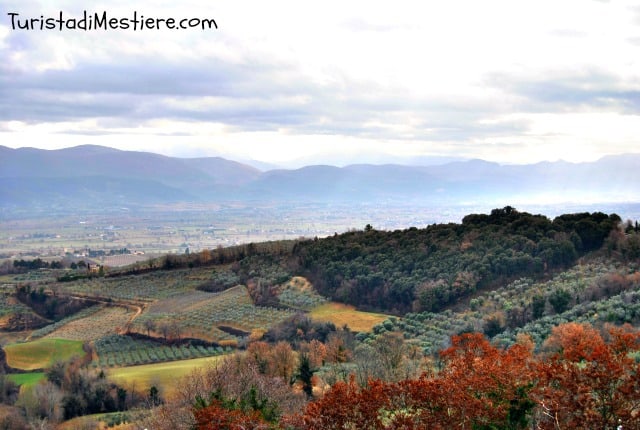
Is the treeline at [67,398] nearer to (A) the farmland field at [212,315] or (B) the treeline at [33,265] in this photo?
(A) the farmland field at [212,315]

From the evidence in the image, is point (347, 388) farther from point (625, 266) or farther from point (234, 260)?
point (234, 260)

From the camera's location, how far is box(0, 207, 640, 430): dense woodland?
15156 mm

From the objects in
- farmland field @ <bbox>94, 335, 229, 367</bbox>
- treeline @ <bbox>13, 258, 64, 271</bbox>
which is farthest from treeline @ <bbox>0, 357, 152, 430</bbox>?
treeline @ <bbox>13, 258, 64, 271</bbox>

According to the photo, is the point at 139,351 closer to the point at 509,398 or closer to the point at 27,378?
the point at 27,378

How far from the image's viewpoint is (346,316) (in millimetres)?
52188

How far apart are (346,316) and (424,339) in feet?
40.0

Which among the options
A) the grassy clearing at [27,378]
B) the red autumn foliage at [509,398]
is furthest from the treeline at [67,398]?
the red autumn foliage at [509,398]

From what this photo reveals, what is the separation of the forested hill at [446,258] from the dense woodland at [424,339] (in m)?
0.13

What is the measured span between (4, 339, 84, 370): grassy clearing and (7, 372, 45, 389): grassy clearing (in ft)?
3.80

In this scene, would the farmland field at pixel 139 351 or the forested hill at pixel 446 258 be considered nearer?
the farmland field at pixel 139 351

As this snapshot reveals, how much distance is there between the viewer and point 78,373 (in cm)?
3847

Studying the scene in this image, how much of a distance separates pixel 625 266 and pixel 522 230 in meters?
10.3

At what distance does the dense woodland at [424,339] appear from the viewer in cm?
1516

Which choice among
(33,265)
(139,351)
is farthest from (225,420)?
(33,265)
